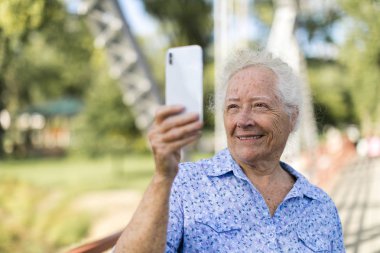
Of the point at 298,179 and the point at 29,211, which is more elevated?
the point at 298,179

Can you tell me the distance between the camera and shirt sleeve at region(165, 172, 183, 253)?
1612 mm

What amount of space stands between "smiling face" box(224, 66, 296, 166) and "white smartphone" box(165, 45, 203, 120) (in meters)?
0.63

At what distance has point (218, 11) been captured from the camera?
37.9 feet

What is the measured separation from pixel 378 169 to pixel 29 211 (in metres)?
13.3

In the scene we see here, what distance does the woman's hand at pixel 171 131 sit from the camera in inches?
46.4

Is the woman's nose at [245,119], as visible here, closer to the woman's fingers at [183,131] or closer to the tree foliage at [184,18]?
the woman's fingers at [183,131]

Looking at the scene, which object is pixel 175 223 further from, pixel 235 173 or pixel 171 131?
pixel 171 131

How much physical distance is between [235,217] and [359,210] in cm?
777

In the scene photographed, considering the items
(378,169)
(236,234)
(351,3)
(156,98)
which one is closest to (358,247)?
(156,98)

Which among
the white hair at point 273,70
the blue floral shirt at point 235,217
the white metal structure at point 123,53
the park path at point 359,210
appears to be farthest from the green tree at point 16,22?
the blue floral shirt at point 235,217

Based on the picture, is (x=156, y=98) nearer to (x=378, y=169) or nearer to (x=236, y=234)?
(x=236, y=234)

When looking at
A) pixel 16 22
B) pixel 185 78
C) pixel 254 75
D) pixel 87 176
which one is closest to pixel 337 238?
pixel 254 75

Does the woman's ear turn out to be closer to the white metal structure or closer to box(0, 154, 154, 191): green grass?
the white metal structure

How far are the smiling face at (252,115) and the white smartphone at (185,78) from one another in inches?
24.8
